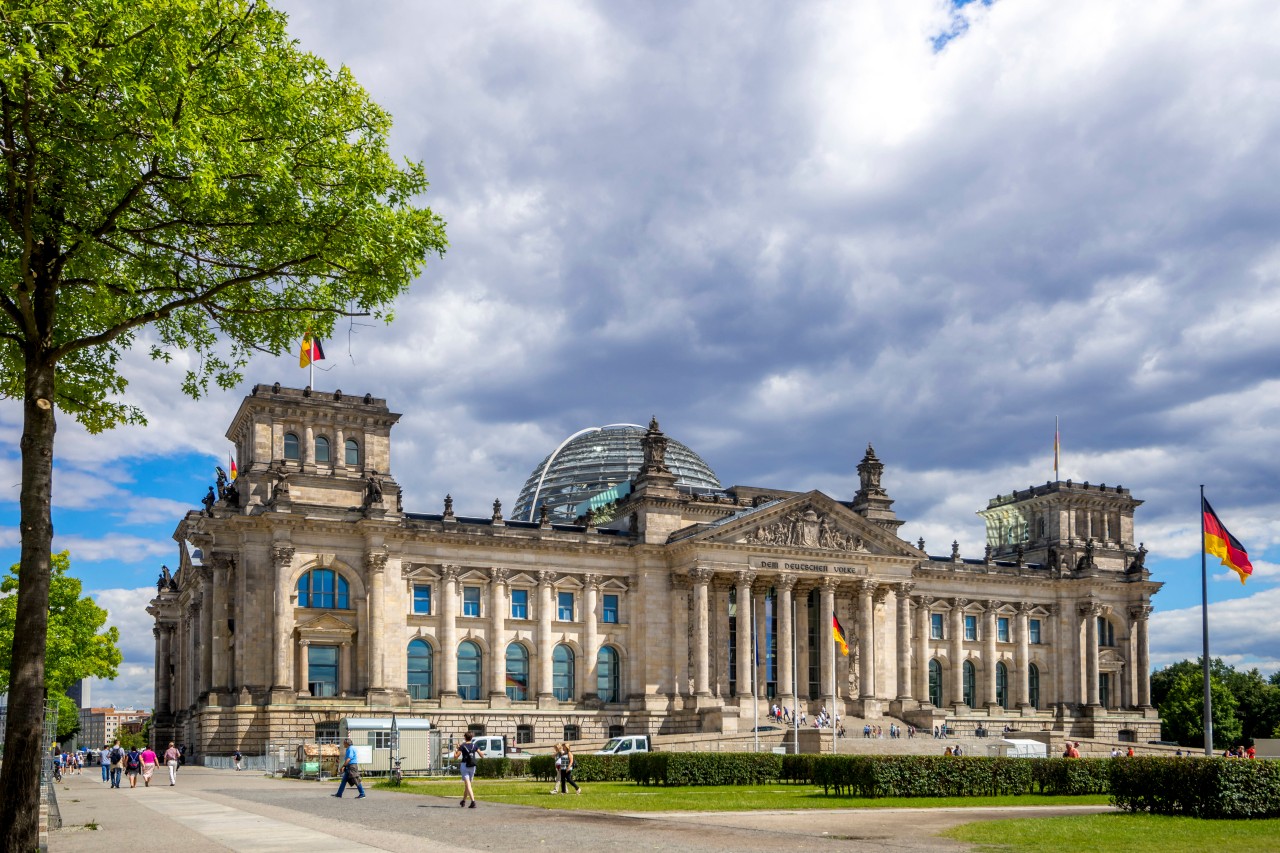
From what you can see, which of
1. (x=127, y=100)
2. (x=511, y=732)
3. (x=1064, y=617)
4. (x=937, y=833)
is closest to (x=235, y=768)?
(x=511, y=732)

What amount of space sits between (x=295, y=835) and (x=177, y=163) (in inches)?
593

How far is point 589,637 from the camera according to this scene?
92188 mm

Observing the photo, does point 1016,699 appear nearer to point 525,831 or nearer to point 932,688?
point 932,688

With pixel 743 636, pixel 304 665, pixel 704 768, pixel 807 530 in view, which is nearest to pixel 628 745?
pixel 743 636

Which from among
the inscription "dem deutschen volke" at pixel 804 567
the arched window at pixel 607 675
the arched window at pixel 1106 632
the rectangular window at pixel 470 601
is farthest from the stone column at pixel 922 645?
the rectangular window at pixel 470 601

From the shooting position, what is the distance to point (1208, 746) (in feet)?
152

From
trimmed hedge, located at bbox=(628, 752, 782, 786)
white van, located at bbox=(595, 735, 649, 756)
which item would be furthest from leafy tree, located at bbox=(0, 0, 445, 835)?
white van, located at bbox=(595, 735, 649, 756)

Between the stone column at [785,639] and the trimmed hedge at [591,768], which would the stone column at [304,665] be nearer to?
the trimmed hedge at [591,768]

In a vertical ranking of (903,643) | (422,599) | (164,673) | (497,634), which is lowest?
(164,673)

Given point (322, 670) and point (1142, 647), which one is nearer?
point (322, 670)

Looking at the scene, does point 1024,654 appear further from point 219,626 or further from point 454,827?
point 454,827

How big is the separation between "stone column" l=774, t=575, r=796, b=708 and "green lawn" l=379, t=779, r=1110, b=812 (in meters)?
39.7

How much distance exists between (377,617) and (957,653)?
50.0m

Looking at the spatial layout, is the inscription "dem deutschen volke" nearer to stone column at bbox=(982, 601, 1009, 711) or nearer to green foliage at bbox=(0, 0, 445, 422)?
stone column at bbox=(982, 601, 1009, 711)
